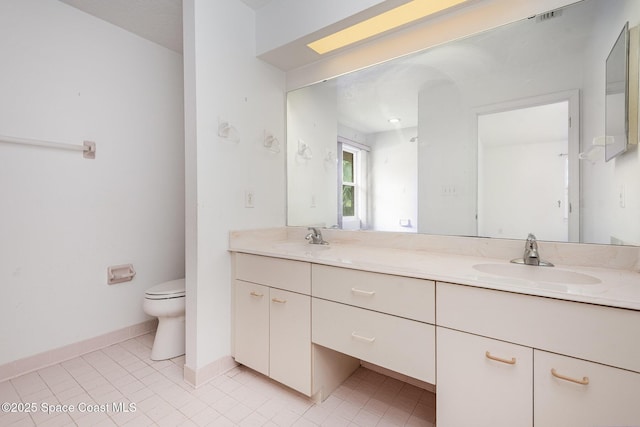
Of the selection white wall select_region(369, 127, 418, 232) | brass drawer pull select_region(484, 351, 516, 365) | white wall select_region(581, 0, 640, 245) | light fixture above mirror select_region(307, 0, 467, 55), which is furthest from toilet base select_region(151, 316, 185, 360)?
white wall select_region(581, 0, 640, 245)

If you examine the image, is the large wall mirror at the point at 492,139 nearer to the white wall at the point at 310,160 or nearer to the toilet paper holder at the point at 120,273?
the white wall at the point at 310,160

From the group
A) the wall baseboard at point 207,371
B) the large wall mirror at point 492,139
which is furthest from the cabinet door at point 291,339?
the large wall mirror at point 492,139

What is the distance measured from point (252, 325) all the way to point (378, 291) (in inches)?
35.3

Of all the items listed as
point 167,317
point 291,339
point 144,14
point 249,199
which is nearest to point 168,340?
point 167,317

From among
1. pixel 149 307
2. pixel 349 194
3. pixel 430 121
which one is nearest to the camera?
pixel 430 121

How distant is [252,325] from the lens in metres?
1.71

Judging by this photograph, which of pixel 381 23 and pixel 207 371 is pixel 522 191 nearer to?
pixel 381 23

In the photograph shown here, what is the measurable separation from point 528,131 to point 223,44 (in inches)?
72.2

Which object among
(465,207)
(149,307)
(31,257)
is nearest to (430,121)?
(465,207)

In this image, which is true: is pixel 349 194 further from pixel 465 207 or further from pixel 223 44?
pixel 223 44

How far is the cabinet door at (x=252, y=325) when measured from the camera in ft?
5.38

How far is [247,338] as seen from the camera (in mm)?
1730

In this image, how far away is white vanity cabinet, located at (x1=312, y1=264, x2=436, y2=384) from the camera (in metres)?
1.11

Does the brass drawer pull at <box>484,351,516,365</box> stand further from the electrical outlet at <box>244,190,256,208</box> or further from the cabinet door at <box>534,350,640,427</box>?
the electrical outlet at <box>244,190,256,208</box>
